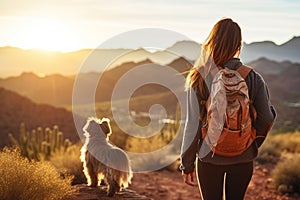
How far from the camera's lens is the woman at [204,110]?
4426 mm

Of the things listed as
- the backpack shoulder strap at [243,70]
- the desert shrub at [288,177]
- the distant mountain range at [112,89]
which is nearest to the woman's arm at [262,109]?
the backpack shoulder strap at [243,70]

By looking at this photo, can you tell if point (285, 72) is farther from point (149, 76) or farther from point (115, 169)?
Answer: point (115, 169)

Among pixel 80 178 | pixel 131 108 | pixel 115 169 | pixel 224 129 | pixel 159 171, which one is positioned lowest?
pixel 131 108

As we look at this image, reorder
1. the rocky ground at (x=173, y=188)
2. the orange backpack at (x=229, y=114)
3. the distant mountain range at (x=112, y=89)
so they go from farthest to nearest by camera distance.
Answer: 1. the distant mountain range at (x=112, y=89)
2. the rocky ground at (x=173, y=188)
3. the orange backpack at (x=229, y=114)

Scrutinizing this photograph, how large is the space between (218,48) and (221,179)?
1137mm

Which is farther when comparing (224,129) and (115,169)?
(115,169)

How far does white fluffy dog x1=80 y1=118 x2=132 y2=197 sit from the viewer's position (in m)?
7.30

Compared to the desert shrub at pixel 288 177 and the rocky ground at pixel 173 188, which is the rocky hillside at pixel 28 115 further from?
the desert shrub at pixel 288 177

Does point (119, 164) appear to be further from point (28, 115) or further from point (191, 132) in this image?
point (28, 115)

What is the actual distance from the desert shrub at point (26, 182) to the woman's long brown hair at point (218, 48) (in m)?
3.25

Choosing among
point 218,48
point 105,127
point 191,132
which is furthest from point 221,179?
point 105,127

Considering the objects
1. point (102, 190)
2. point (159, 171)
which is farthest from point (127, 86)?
point (102, 190)

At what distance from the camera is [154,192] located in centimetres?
1209

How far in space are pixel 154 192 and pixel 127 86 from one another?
8032 centimetres
